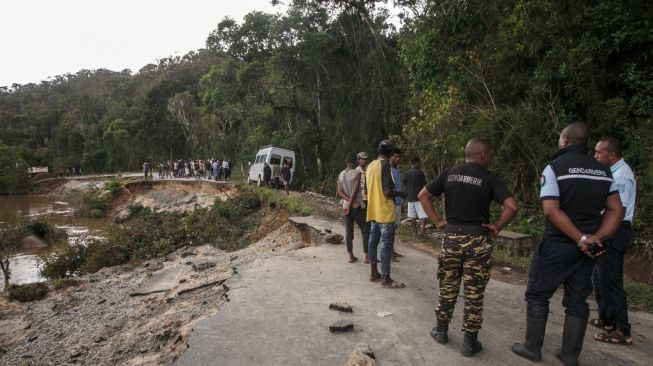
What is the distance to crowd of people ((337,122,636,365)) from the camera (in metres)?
2.97

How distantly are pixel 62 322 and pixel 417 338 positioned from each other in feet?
22.5

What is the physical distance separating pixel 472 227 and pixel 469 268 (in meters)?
0.33

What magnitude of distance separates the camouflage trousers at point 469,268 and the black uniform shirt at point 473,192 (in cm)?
16

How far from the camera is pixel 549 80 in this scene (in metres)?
8.65

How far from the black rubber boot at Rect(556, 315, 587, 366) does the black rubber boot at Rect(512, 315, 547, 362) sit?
0.52ft

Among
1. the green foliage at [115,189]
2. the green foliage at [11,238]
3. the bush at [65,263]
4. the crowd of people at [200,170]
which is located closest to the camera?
the bush at [65,263]

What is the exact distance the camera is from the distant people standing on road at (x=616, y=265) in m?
3.58

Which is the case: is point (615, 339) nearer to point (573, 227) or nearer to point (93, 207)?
point (573, 227)

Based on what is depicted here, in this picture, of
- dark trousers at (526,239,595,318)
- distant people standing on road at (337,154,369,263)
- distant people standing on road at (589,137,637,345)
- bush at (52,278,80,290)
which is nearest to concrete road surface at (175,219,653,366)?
distant people standing on road at (589,137,637,345)

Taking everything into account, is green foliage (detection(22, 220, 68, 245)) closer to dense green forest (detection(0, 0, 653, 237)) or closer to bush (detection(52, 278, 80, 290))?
bush (detection(52, 278, 80, 290))

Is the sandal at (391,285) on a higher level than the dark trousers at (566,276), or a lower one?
lower

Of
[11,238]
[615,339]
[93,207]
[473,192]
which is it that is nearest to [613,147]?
[473,192]

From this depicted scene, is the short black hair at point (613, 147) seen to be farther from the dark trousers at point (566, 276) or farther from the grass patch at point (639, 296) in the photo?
the grass patch at point (639, 296)

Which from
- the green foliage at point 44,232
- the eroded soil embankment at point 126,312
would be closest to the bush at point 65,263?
the eroded soil embankment at point 126,312
